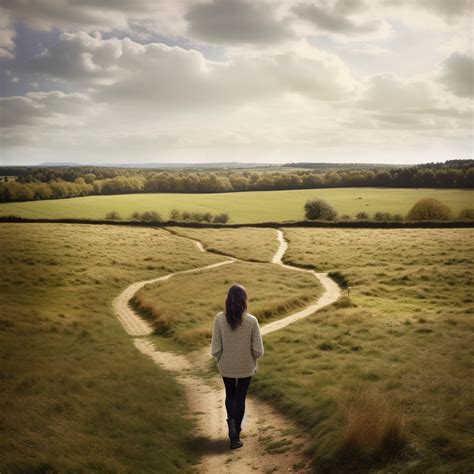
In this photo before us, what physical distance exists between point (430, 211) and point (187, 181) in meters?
91.4

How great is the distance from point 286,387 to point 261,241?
51441 mm

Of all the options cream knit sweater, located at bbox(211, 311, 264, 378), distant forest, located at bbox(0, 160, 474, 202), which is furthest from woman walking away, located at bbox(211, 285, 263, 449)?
distant forest, located at bbox(0, 160, 474, 202)

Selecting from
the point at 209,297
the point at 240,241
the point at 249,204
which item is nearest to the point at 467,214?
the point at 240,241

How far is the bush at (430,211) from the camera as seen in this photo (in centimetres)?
8155

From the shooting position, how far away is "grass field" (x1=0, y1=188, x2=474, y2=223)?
285 feet

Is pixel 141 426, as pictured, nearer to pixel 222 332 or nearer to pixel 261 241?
pixel 222 332

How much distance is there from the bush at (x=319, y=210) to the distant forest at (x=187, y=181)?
5003 cm

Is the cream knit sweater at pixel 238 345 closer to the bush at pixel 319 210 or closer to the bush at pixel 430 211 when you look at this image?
the bush at pixel 430 211

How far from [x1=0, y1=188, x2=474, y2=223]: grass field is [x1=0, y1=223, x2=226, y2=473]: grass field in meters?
49.9

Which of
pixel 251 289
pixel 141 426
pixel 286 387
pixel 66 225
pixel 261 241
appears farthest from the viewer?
pixel 66 225

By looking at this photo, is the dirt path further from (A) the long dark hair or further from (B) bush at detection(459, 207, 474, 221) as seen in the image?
(B) bush at detection(459, 207, 474, 221)

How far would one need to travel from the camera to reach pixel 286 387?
1313 centimetres

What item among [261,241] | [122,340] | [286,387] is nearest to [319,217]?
[261,241]

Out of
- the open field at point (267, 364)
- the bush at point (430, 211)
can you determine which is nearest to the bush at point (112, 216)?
the open field at point (267, 364)
